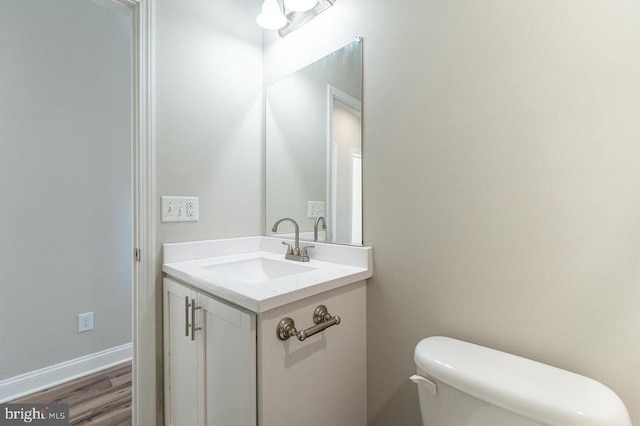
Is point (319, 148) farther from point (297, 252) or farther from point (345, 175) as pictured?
point (297, 252)

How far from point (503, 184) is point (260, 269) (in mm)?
1154

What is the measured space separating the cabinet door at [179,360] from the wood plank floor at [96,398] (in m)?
0.58

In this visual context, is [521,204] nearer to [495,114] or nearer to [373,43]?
[495,114]

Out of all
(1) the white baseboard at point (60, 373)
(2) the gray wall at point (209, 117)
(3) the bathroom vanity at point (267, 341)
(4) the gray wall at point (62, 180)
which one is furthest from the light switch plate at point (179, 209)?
(1) the white baseboard at point (60, 373)

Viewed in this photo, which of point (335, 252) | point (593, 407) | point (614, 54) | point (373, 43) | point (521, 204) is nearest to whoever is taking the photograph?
point (593, 407)

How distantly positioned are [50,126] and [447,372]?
255cm

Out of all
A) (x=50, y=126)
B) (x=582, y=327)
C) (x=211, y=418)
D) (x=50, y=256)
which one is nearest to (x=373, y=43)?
(x=582, y=327)

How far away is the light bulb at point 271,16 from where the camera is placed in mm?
1446

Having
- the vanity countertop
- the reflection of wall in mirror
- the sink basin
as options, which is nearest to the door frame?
the vanity countertop

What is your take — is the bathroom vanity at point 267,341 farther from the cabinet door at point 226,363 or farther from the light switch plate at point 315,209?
the light switch plate at point 315,209

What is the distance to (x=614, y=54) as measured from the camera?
29.0 inches

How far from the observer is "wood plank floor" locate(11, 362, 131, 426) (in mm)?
1575

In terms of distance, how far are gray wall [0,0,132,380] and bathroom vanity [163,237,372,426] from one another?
116cm

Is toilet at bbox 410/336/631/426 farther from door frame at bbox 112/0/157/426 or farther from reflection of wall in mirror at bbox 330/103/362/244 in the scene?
door frame at bbox 112/0/157/426
